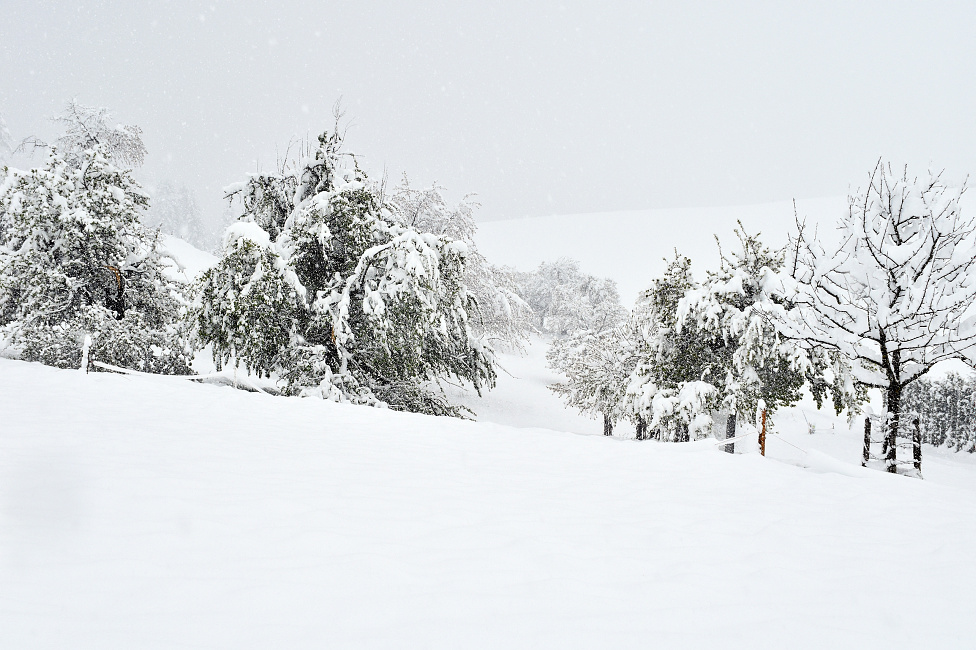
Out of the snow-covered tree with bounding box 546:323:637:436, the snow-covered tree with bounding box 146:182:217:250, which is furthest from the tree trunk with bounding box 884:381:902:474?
the snow-covered tree with bounding box 146:182:217:250

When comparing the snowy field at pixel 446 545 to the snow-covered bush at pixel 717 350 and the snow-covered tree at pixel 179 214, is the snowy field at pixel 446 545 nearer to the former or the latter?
the snow-covered bush at pixel 717 350

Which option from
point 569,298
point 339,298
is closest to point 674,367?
point 339,298

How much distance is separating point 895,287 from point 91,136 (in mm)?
20984

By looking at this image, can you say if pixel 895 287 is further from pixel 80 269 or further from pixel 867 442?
pixel 80 269

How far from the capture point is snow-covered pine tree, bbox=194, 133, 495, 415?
11422 mm

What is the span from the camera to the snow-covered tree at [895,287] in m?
8.23

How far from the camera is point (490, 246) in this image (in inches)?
3329

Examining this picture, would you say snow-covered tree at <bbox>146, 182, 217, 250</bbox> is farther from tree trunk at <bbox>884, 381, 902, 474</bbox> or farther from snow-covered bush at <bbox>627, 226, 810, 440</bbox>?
tree trunk at <bbox>884, 381, 902, 474</bbox>

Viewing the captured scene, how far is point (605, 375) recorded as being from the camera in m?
17.5

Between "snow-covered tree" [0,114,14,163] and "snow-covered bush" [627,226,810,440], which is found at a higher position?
"snow-covered tree" [0,114,14,163]

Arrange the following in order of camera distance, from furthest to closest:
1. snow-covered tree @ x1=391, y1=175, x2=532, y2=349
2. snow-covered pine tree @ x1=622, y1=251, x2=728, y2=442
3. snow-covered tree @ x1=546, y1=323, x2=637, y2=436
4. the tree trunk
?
1. snow-covered tree @ x1=391, y1=175, x2=532, y2=349
2. snow-covered tree @ x1=546, y1=323, x2=637, y2=436
3. snow-covered pine tree @ x1=622, y1=251, x2=728, y2=442
4. the tree trunk

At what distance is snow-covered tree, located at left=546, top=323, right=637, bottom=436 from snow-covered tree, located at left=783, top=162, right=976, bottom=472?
689cm

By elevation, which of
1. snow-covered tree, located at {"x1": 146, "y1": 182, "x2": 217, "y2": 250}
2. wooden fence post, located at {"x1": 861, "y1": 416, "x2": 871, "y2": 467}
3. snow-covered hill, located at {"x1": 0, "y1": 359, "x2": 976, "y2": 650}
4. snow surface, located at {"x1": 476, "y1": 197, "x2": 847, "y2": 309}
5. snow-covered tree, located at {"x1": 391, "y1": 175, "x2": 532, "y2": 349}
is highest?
snow surface, located at {"x1": 476, "y1": 197, "x2": 847, "y2": 309}

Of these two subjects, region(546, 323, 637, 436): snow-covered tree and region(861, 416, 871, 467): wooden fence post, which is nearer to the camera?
region(861, 416, 871, 467): wooden fence post
